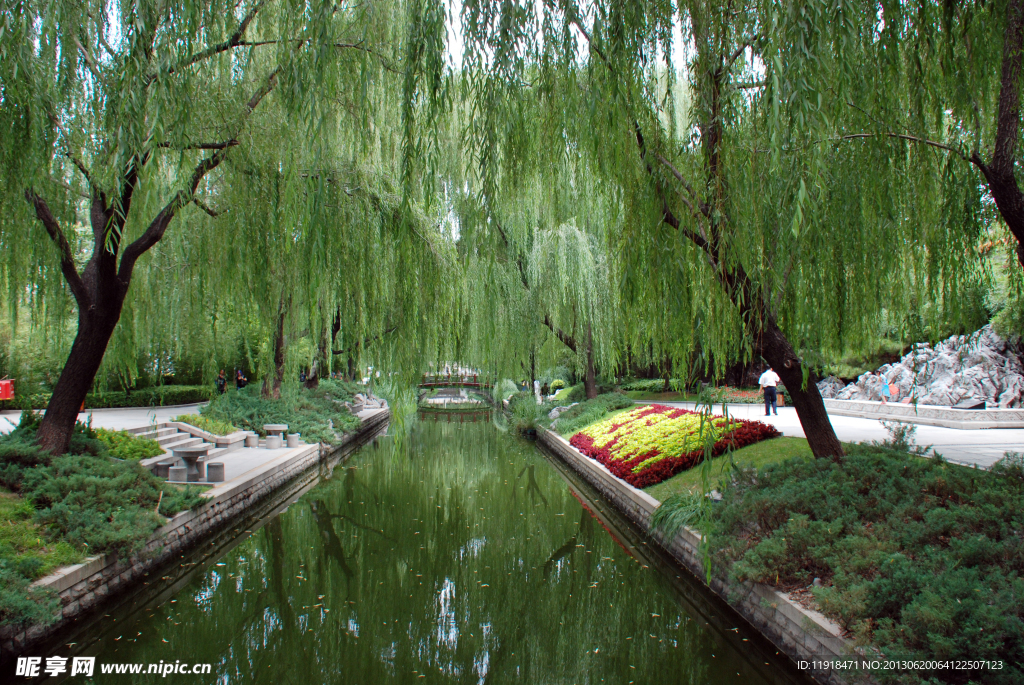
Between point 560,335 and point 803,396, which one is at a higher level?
point 560,335

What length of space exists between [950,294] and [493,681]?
4.44m

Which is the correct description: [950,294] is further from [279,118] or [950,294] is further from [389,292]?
[279,118]

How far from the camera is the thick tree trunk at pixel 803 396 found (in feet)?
17.6

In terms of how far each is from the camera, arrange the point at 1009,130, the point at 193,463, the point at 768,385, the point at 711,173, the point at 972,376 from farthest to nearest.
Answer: the point at 972,376
the point at 768,385
the point at 193,463
the point at 1009,130
the point at 711,173

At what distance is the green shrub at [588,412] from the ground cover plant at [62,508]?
31.2ft

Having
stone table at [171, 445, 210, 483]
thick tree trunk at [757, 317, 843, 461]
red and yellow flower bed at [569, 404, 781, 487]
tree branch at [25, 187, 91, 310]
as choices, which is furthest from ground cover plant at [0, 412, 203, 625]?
thick tree trunk at [757, 317, 843, 461]

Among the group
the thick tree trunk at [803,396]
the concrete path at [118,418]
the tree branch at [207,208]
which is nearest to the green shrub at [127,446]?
the concrete path at [118,418]

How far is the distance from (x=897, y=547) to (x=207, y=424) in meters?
11.9

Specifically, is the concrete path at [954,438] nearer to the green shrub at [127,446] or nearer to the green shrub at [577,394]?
the green shrub at [577,394]

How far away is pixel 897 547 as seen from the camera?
11.9ft

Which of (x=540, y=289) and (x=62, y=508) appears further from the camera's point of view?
(x=540, y=289)

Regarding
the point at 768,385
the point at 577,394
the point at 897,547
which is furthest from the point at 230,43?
the point at 577,394

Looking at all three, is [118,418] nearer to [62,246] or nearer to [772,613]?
[62,246]

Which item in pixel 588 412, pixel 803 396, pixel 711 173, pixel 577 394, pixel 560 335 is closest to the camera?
pixel 711 173
